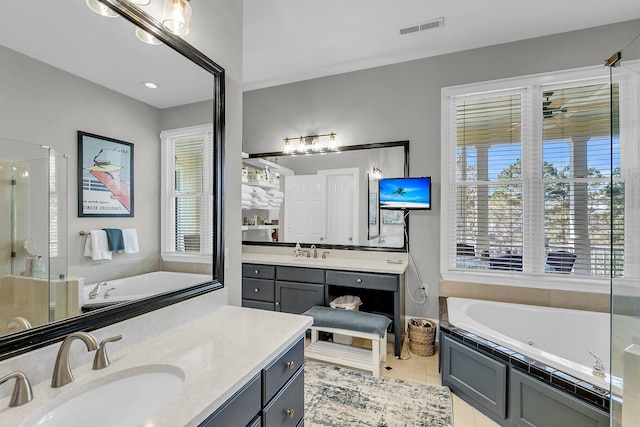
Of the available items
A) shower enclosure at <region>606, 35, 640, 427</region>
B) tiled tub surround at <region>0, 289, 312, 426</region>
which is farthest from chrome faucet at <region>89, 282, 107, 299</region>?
shower enclosure at <region>606, 35, 640, 427</region>

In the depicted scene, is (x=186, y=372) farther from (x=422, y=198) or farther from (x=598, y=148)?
(x=598, y=148)

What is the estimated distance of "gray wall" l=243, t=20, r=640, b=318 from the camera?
2668mm

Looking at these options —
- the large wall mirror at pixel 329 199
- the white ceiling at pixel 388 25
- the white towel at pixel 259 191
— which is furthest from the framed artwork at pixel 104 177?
the white towel at pixel 259 191

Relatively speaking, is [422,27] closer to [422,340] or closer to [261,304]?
[422,340]

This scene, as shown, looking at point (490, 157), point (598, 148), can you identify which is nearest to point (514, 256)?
point (490, 157)

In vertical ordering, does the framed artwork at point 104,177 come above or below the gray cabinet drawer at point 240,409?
above

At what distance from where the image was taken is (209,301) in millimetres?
1564

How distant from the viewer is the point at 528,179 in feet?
9.05

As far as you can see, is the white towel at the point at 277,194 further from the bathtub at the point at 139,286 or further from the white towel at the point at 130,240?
the white towel at the point at 130,240

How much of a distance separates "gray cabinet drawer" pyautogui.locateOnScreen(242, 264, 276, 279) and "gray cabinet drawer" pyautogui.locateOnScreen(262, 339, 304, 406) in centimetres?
178

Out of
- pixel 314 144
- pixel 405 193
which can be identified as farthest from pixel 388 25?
pixel 405 193

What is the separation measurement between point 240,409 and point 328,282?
2.00 meters

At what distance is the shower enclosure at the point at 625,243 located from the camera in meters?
1.23

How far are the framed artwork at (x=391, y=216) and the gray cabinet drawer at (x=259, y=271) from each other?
1.30 meters
